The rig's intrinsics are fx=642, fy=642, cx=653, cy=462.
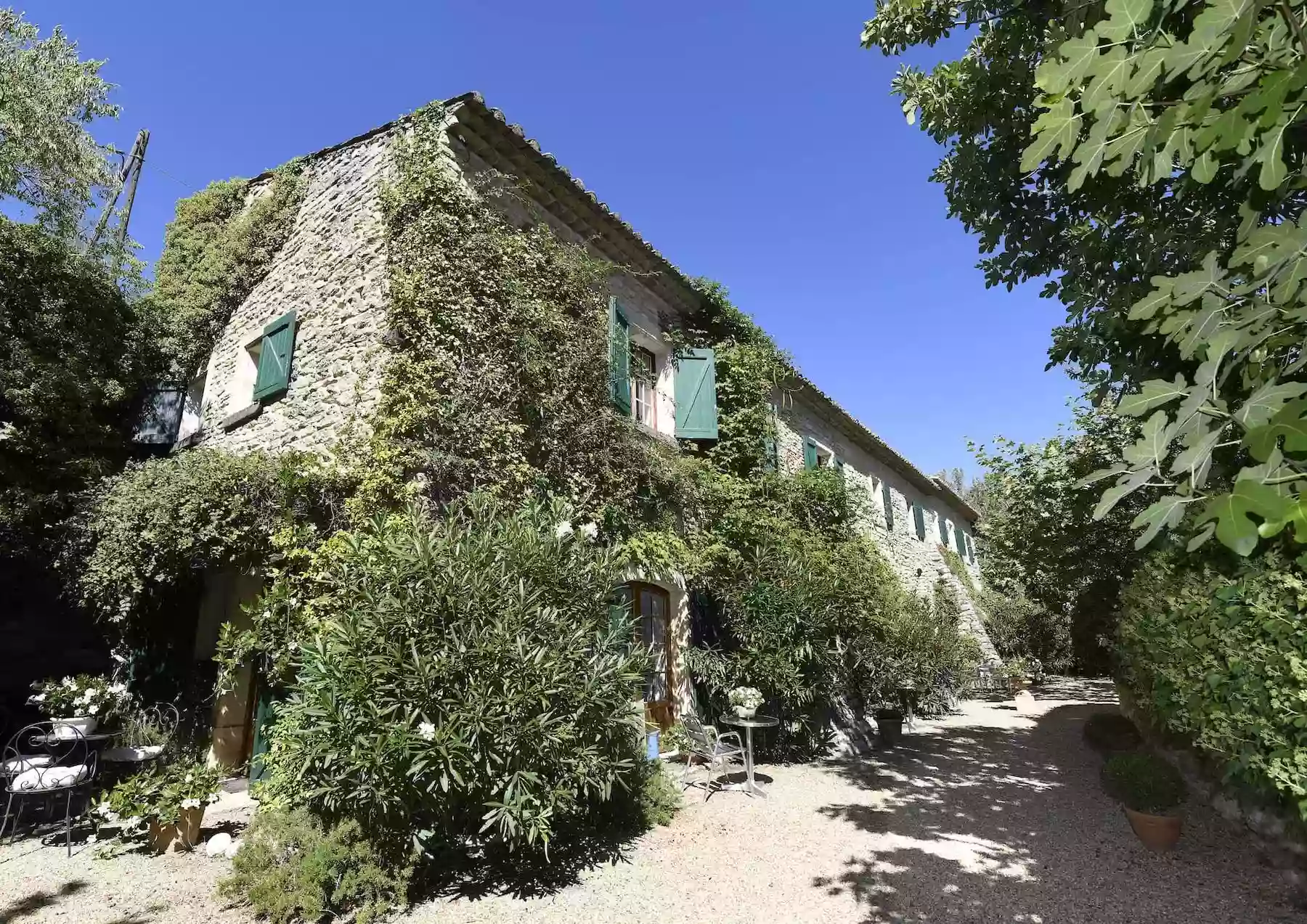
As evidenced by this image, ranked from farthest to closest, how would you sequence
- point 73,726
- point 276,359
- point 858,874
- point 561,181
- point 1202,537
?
point 561,181 < point 276,359 < point 73,726 < point 858,874 < point 1202,537

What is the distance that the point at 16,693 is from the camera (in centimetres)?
675

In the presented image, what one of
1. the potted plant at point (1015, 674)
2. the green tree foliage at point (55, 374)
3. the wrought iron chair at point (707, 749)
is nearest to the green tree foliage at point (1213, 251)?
the wrought iron chair at point (707, 749)

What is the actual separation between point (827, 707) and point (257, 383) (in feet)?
26.7

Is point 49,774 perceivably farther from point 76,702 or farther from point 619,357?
point 619,357

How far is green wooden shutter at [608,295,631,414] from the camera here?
7852 millimetres

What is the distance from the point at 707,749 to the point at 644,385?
487 centimetres

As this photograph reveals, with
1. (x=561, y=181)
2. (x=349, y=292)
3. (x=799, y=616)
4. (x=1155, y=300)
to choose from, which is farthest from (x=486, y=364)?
(x=1155, y=300)

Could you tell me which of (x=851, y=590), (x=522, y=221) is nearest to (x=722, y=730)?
(x=851, y=590)

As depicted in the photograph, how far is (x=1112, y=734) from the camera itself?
7.72 metres

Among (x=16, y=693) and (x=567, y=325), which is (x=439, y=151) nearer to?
(x=567, y=325)

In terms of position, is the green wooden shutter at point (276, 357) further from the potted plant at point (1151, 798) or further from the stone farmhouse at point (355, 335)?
the potted plant at point (1151, 798)

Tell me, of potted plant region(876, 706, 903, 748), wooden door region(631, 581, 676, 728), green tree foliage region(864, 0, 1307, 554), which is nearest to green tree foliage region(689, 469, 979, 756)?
potted plant region(876, 706, 903, 748)

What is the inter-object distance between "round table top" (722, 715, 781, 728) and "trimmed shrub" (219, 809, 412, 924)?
347cm

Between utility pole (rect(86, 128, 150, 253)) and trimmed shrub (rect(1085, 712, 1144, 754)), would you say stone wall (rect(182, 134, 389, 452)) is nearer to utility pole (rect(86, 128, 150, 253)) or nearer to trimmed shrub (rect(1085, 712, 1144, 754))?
utility pole (rect(86, 128, 150, 253))
